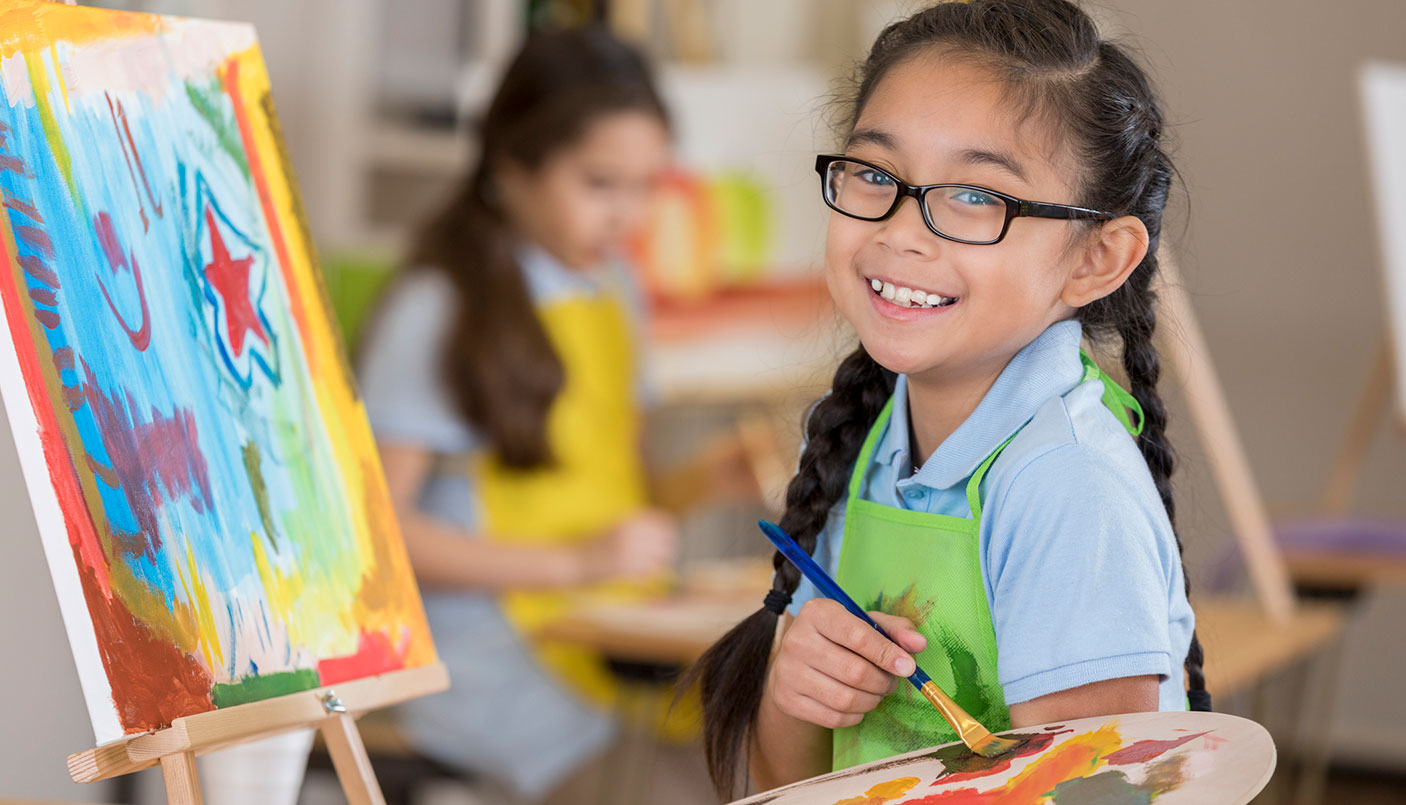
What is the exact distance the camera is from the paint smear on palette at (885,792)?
1.97 ft

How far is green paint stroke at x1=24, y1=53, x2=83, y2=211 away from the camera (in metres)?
0.70

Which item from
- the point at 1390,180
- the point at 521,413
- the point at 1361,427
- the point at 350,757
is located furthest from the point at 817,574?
the point at 1361,427

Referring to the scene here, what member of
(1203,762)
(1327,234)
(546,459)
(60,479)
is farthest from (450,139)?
(1203,762)

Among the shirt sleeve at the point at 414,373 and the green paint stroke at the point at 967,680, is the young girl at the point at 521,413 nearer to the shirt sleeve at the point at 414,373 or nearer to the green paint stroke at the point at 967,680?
the shirt sleeve at the point at 414,373

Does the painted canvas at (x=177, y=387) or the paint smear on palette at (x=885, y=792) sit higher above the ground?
the painted canvas at (x=177, y=387)

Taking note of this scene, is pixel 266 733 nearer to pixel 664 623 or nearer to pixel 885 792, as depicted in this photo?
pixel 885 792

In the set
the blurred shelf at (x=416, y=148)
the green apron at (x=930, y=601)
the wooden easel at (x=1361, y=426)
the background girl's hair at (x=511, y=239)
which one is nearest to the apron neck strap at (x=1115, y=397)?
the green apron at (x=930, y=601)

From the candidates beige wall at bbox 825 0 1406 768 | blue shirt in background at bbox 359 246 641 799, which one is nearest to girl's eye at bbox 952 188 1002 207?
blue shirt in background at bbox 359 246 641 799

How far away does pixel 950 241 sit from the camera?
682mm

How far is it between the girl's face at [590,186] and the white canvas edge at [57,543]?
119cm

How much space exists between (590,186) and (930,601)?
121 cm

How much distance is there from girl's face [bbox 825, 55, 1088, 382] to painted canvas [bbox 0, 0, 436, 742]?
0.36 m

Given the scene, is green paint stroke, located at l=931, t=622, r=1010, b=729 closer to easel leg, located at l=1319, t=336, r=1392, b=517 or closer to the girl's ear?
the girl's ear

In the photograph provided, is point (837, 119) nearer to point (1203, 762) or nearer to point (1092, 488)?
point (1092, 488)
